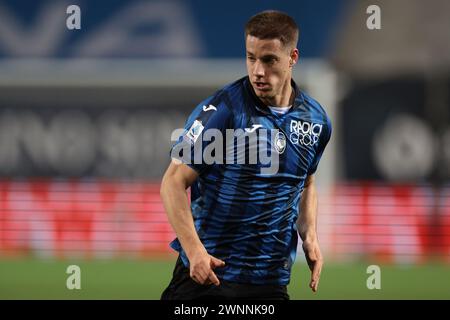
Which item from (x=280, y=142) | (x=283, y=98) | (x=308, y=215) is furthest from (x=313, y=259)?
(x=283, y=98)

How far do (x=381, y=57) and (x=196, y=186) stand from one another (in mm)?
19202

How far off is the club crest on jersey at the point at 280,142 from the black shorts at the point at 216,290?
0.80 meters

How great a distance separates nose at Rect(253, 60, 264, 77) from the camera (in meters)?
5.92

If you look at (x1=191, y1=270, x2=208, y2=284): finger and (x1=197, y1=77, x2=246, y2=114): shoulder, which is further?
(x1=197, y1=77, x2=246, y2=114): shoulder

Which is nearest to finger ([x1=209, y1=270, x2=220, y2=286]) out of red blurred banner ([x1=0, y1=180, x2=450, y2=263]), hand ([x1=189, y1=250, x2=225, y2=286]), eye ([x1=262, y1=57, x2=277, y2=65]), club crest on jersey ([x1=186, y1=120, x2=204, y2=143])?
hand ([x1=189, y1=250, x2=225, y2=286])

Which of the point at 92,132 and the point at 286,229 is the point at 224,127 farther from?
the point at 92,132

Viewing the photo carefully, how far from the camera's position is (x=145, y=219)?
815 inches

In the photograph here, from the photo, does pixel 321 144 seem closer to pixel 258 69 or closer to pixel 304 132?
pixel 304 132

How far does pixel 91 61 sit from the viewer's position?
25.0 m

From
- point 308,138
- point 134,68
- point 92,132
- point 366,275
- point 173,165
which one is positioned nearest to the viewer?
point 173,165

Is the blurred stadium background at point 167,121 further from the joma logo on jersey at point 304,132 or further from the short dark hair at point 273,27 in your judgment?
the short dark hair at point 273,27

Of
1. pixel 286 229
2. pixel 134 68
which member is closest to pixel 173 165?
pixel 286 229

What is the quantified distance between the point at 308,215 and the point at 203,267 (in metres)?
1.15

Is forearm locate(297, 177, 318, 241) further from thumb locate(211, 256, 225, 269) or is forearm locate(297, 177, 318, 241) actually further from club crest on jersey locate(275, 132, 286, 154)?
thumb locate(211, 256, 225, 269)
